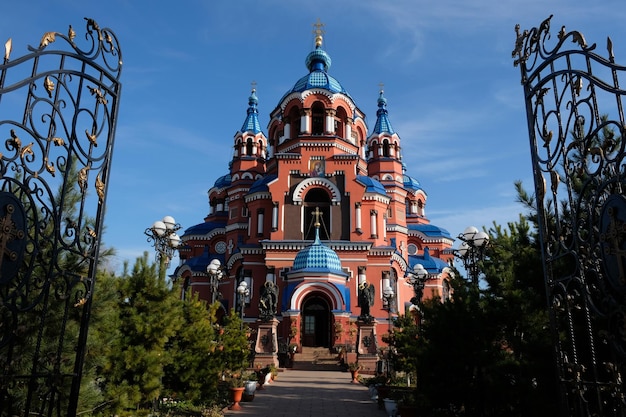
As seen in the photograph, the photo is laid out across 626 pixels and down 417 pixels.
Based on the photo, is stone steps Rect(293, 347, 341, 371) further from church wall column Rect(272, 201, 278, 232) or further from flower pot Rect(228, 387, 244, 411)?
flower pot Rect(228, 387, 244, 411)

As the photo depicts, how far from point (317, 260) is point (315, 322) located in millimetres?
3862

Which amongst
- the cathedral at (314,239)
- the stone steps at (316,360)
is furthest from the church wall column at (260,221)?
the stone steps at (316,360)

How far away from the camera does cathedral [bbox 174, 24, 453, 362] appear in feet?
84.2

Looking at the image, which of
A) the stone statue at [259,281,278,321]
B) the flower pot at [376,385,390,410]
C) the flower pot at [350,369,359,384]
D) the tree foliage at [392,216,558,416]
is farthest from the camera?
the stone statue at [259,281,278,321]

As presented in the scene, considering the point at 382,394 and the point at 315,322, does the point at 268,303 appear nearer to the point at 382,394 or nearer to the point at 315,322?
the point at 315,322

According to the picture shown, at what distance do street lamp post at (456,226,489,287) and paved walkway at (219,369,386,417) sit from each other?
→ 4.14 m

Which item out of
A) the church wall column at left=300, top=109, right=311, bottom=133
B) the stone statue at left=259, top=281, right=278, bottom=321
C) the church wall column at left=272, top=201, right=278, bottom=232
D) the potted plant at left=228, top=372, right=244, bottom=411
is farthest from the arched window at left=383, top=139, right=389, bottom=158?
the potted plant at left=228, top=372, right=244, bottom=411

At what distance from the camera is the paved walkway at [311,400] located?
38.4 feet

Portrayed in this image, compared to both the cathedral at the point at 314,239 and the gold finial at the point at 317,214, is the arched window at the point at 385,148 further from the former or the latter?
the gold finial at the point at 317,214

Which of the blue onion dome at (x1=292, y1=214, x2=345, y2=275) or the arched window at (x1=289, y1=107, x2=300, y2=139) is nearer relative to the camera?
the blue onion dome at (x1=292, y1=214, x2=345, y2=275)

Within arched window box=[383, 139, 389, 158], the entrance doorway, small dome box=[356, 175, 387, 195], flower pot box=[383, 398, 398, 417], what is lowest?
flower pot box=[383, 398, 398, 417]

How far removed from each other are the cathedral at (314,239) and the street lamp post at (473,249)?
1031 cm

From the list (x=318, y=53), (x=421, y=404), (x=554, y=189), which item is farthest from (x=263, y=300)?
(x=318, y=53)

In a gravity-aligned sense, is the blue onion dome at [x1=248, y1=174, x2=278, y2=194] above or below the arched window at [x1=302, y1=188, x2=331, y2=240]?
above
